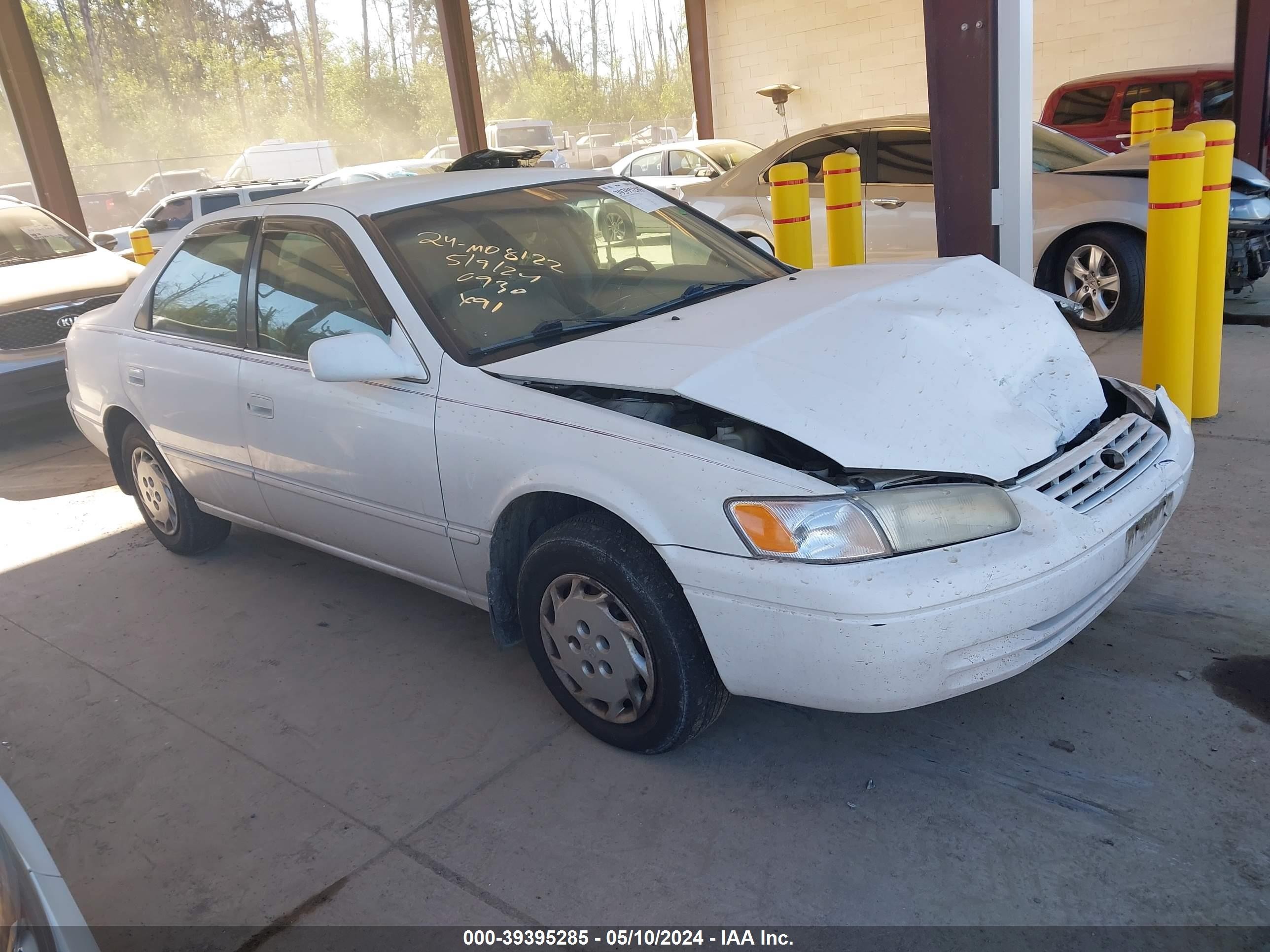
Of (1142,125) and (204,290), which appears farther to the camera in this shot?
(1142,125)

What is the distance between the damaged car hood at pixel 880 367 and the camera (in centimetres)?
250

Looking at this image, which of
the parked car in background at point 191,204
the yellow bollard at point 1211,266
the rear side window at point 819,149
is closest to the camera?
the yellow bollard at point 1211,266

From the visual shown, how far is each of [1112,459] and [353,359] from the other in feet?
7.01

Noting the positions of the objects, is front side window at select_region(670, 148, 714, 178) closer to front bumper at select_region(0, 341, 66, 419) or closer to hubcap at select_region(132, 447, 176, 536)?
front bumper at select_region(0, 341, 66, 419)

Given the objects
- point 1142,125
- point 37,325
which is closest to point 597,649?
point 37,325

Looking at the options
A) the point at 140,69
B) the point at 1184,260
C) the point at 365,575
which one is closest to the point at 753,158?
the point at 1184,260

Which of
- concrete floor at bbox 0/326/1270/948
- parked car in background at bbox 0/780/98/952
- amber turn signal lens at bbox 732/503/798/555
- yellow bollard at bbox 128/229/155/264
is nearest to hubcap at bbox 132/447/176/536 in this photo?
concrete floor at bbox 0/326/1270/948

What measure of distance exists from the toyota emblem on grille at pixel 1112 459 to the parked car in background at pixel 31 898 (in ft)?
8.31

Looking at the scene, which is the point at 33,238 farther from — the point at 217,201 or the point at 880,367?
the point at 880,367

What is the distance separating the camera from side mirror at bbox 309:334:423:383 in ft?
9.59

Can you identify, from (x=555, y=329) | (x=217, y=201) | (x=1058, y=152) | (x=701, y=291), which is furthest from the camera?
(x=217, y=201)

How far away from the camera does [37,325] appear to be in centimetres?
725

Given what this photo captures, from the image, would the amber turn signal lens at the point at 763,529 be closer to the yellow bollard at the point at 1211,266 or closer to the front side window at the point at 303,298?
the front side window at the point at 303,298

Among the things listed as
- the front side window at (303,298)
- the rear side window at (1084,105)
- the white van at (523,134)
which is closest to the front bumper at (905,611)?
the front side window at (303,298)
